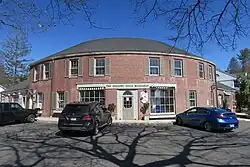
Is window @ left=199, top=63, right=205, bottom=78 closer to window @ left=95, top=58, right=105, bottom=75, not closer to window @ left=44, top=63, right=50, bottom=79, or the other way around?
window @ left=95, top=58, right=105, bottom=75

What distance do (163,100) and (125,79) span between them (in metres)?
4.47

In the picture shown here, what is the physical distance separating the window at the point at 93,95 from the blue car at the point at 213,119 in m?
9.14

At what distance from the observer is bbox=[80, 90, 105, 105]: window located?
22.3 metres

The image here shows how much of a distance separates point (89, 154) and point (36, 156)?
5.76 ft

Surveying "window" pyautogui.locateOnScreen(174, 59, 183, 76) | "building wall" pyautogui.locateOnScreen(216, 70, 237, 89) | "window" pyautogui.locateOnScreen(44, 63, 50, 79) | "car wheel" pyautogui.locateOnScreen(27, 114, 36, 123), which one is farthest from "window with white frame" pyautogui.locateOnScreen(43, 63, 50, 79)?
"building wall" pyautogui.locateOnScreen(216, 70, 237, 89)

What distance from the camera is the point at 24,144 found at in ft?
32.3

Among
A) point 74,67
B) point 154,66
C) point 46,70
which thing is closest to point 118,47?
point 154,66

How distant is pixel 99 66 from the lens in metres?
23.0

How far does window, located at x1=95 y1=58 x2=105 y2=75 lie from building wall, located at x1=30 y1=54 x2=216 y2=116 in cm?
45

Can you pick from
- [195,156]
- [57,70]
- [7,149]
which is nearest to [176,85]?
[57,70]

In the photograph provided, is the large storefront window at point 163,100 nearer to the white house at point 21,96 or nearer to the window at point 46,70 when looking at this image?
the window at point 46,70

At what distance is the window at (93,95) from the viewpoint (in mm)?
22344

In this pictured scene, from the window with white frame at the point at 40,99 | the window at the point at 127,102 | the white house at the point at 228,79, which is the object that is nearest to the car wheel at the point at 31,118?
the window with white frame at the point at 40,99

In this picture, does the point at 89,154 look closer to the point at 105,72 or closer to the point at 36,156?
the point at 36,156
